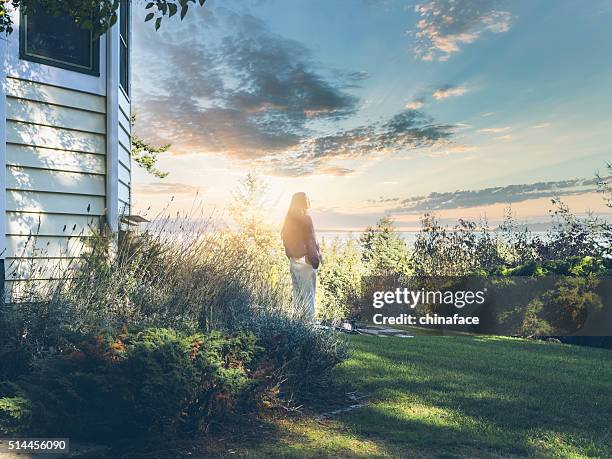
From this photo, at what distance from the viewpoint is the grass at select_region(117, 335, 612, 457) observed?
150 inches

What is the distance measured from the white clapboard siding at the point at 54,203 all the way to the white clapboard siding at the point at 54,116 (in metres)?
0.84

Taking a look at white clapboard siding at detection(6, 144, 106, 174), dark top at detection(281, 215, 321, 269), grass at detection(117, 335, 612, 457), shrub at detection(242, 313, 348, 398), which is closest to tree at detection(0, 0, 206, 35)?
white clapboard siding at detection(6, 144, 106, 174)

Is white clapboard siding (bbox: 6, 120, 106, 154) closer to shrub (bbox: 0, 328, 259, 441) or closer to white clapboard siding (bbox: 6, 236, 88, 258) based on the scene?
white clapboard siding (bbox: 6, 236, 88, 258)

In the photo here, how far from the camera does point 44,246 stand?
259 inches

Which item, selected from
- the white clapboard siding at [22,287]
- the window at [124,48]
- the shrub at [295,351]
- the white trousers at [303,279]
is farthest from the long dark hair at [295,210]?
the window at [124,48]

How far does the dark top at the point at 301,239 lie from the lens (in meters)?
7.43

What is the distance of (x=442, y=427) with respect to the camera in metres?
4.24

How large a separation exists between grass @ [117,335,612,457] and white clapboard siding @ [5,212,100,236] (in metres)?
3.61

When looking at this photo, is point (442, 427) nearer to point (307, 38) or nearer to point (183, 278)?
point (183, 278)

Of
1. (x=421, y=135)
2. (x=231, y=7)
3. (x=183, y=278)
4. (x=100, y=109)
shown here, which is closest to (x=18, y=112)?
(x=100, y=109)

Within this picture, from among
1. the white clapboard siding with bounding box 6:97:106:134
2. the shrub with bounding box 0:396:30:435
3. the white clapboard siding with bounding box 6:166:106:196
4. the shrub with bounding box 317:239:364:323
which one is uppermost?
the white clapboard siding with bounding box 6:97:106:134

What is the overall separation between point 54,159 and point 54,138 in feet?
0.83

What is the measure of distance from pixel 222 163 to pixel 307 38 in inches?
147

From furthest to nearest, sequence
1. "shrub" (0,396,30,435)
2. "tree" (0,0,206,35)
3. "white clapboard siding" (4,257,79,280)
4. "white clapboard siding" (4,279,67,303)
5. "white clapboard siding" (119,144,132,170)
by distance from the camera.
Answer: "white clapboard siding" (119,144,132,170) < "white clapboard siding" (4,257,79,280) < "white clapboard siding" (4,279,67,303) < "tree" (0,0,206,35) < "shrub" (0,396,30,435)
